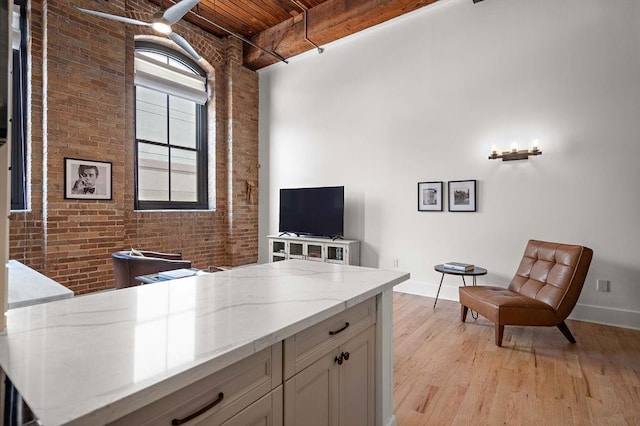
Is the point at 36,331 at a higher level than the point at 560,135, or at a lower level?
lower

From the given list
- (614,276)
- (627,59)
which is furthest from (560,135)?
(614,276)

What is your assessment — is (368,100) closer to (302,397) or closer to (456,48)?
(456,48)

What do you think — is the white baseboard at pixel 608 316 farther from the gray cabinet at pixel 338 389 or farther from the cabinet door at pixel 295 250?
the cabinet door at pixel 295 250

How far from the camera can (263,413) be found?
0.95 m

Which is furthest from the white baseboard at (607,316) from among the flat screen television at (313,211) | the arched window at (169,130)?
the arched window at (169,130)

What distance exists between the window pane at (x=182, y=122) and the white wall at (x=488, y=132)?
181 cm

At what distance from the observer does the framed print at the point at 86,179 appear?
3854 millimetres

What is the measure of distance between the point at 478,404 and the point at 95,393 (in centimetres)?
208

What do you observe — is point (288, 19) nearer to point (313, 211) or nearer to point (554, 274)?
point (313, 211)

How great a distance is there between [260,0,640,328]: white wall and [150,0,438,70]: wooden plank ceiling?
0.91ft

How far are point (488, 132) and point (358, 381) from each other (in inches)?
137

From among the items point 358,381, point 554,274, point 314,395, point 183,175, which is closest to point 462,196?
point 554,274

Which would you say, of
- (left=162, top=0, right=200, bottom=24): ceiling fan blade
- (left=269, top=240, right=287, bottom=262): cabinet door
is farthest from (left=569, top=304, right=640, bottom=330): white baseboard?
(left=162, top=0, right=200, bottom=24): ceiling fan blade

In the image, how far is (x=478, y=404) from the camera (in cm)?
199
